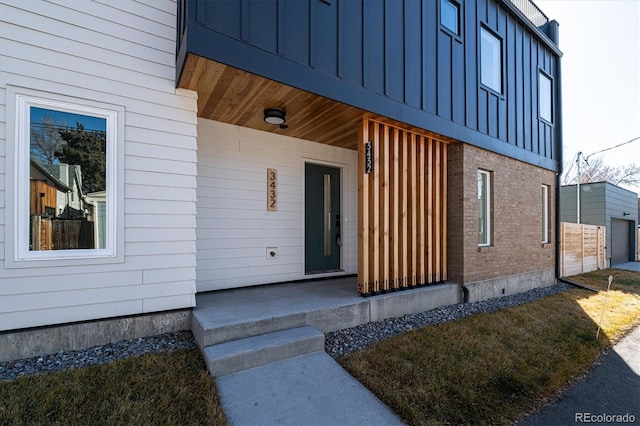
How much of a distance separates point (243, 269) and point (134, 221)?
206 centimetres

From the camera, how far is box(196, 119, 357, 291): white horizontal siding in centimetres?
476

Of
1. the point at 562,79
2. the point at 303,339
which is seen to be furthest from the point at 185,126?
the point at 562,79

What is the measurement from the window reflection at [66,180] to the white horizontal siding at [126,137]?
0.72ft

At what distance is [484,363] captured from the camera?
3252 millimetres

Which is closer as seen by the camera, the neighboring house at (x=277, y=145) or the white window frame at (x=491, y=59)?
the neighboring house at (x=277, y=145)

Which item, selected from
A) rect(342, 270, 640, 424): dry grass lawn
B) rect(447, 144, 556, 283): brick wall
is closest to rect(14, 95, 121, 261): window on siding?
rect(342, 270, 640, 424): dry grass lawn

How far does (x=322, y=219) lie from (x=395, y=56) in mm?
3156

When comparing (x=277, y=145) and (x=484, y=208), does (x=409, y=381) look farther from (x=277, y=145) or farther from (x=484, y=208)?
(x=484, y=208)

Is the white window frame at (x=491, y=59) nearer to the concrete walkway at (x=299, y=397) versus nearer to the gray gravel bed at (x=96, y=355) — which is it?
the concrete walkway at (x=299, y=397)

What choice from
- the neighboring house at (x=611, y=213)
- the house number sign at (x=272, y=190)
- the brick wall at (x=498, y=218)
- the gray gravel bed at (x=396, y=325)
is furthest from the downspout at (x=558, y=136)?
the house number sign at (x=272, y=190)

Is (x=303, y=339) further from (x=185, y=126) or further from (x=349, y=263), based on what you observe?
(x=349, y=263)

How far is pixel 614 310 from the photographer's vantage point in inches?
227

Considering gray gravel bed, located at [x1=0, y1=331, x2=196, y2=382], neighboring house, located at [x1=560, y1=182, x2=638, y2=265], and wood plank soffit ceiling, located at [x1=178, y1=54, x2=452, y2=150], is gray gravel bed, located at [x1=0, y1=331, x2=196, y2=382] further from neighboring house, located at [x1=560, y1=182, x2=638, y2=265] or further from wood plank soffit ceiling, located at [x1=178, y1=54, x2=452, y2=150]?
neighboring house, located at [x1=560, y1=182, x2=638, y2=265]

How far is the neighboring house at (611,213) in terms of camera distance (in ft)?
44.9
